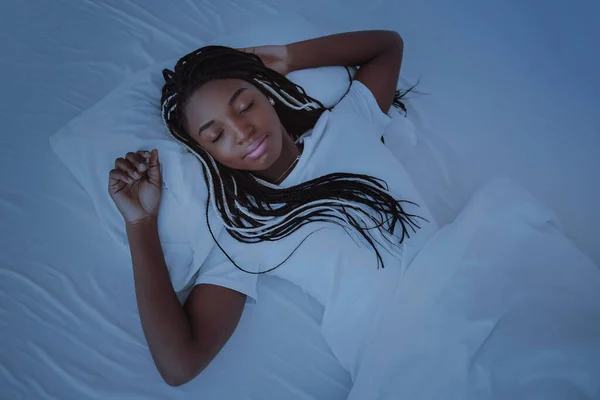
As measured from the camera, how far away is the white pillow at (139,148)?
4.04ft

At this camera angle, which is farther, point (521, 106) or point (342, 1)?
point (342, 1)

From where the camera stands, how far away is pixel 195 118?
1.21m

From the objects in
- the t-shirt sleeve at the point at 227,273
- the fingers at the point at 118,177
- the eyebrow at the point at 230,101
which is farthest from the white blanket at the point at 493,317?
the fingers at the point at 118,177

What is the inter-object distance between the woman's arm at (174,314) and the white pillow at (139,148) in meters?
0.06

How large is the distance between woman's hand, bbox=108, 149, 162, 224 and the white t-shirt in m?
0.21

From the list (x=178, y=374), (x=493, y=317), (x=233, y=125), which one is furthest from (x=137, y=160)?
(x=493, y=317)

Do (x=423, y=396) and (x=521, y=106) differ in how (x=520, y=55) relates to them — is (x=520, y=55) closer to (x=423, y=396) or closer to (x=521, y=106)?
(x=521, y=106)

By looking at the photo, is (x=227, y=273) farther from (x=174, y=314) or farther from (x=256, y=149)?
(x=256, y=149)

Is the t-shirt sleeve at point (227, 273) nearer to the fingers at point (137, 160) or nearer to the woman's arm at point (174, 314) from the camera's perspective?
the woman's arm at point (174, 314)

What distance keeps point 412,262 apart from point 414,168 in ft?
1.38

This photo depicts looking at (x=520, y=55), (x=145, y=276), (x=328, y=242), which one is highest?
(x=520, y=55)

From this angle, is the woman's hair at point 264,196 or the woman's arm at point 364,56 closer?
the woman's hair at point 264,196

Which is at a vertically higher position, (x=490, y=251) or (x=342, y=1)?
(x=342, y=1)

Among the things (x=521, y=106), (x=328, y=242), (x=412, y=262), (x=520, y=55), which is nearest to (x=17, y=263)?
(x=328, y=242)
